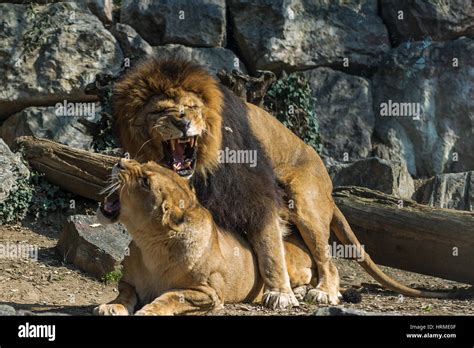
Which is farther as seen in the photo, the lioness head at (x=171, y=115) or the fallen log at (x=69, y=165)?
the fallen log at (x=69, y=165)

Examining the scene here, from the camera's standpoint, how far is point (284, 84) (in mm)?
11328

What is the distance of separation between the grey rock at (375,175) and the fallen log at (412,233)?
1678 millimetres

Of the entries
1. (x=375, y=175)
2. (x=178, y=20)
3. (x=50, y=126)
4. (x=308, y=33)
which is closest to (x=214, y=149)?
(x=375, y=175)

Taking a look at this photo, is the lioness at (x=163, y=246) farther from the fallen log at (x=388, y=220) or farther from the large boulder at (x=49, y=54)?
the large boulder at (x=49, y=54)

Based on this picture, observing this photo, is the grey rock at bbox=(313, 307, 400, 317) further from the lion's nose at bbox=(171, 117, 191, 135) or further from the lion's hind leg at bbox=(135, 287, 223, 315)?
the lion's nose at bbox=(171, 117, 191, 135)

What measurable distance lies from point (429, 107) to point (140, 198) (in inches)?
279

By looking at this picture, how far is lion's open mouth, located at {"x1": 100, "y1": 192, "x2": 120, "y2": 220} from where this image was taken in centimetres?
613

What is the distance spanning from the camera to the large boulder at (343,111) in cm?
1219

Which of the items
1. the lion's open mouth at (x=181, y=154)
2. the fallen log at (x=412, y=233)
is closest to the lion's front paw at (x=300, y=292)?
the fallen log at (x=412, y=233)

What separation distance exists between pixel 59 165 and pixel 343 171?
3.42 meters

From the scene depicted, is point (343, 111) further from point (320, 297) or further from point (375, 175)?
point (320, 297)

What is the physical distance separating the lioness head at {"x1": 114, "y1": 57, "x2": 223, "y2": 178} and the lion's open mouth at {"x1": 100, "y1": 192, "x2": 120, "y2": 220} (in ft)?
2.40

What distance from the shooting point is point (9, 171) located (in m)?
9.64

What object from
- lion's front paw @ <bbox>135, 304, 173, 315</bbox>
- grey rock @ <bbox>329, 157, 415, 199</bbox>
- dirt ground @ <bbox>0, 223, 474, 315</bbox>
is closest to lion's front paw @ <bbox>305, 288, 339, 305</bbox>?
dirt ground @ <bbox>0, 223, 474, 315</bbox>
